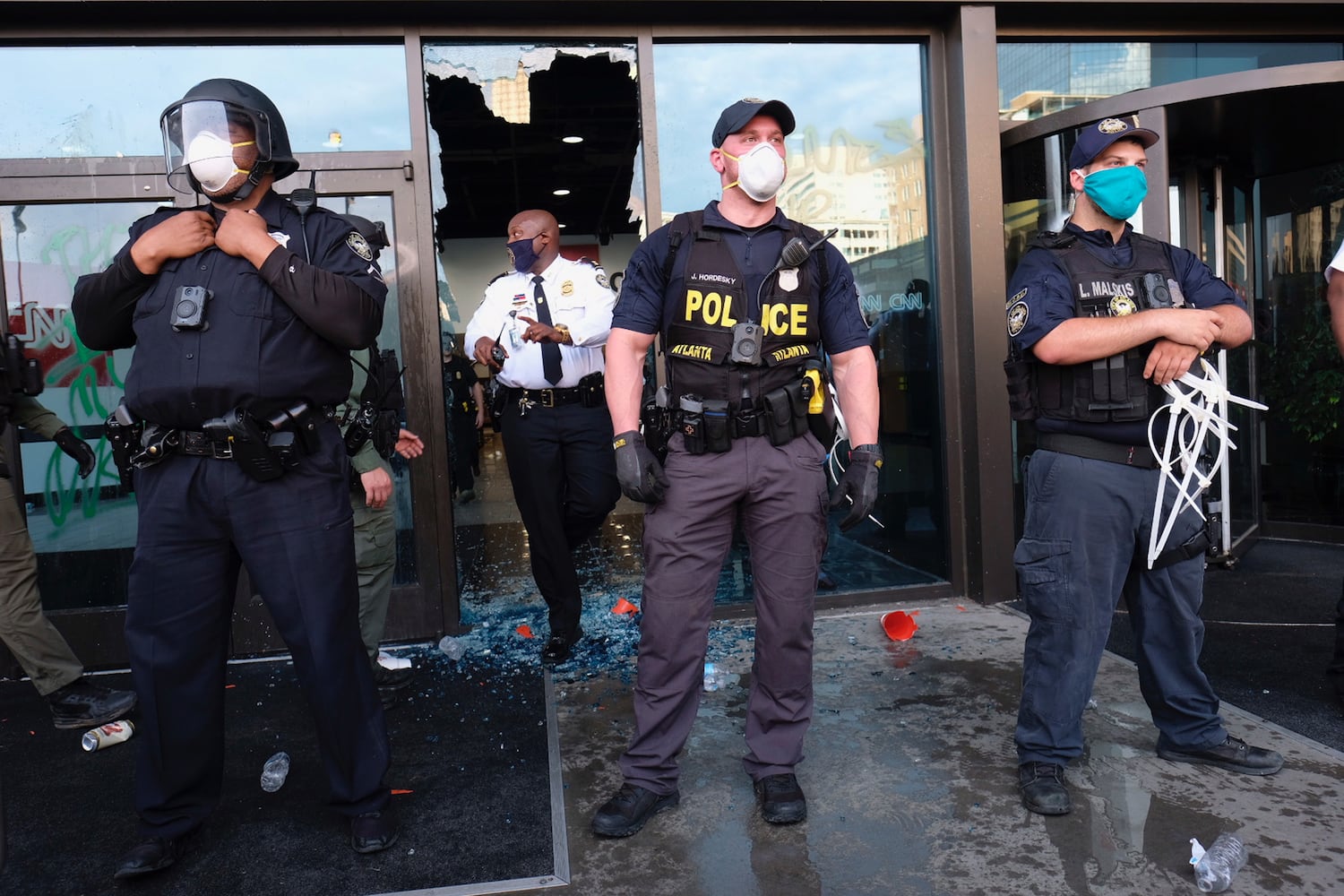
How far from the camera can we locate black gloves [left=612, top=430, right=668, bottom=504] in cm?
279

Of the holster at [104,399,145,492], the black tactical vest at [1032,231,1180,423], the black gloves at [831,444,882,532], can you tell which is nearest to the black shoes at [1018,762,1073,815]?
the black gloves at [831,444,882,532]

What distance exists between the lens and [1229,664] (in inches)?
159

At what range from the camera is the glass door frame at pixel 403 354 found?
4.48 m

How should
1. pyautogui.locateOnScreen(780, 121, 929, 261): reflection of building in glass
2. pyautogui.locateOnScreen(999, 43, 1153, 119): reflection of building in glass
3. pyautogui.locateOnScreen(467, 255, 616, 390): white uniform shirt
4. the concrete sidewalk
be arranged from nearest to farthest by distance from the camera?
the concrete sidewalk
pyautogui.locateOnScreen(467, 255, 616, 390): white uniform shirt
pyautogui.locateOnScreen(780, 121, 929, 261): reflection of building in glass
pyautogui.locateOnScreen(999, 43, 1153, 119): reflection of building in glass

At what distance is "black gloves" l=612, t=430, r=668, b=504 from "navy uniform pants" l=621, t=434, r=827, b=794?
0.28 ft

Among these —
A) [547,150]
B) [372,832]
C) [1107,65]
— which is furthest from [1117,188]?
[547,150]

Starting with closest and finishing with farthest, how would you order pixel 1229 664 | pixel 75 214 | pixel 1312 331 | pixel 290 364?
pixel 290 364 → pixel 1229 664 → pixel 75 214 → pixel 1312 331

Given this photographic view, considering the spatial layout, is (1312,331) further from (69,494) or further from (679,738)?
(69,494)

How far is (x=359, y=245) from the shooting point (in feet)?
9.26

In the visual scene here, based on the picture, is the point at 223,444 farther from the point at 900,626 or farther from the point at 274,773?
the point at 900,626

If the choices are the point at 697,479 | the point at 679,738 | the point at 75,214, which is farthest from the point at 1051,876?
the point at 75,214

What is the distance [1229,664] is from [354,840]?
3470 millimetres

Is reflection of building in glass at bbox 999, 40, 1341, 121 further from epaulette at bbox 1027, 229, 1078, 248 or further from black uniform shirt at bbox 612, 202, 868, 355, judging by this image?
black uniform shirt at bbox 612, 202, 868, 355

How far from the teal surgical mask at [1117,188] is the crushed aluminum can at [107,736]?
3.88 metres
